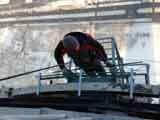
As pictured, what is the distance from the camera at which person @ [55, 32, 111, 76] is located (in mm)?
3275

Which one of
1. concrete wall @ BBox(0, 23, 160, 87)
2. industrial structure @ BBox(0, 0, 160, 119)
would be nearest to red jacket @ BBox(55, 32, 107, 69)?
industrial structure @ BBox(0, 0, 160, 119)

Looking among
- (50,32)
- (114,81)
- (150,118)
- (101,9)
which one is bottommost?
(150,118)

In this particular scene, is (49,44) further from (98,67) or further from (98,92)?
(98,92)

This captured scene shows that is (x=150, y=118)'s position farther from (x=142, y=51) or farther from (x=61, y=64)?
(x=142, y=51)

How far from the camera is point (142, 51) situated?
728 cm

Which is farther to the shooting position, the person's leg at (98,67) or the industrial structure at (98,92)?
the person's leg at (98,67)

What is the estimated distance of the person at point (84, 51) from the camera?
10.7 feet

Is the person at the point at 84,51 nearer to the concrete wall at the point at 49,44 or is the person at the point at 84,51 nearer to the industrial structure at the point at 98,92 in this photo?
the industrial structure at the point at 98,92

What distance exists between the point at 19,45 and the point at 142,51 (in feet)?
11.2

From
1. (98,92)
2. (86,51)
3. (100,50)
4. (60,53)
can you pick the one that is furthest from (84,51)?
(98,92)

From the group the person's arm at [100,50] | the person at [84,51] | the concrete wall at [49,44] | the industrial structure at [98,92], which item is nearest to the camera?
the industrial structure at [98,92]

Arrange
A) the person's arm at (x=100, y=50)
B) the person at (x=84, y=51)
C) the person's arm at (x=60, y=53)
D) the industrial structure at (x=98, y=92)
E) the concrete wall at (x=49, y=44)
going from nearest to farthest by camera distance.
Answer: the industrial structure at (x=98, y=92), the person at (x=84, y=51), the person's arm at (x=100, y=50), the person's arm at (x=60, y=53), the concrete wall at (x=49, y=44)

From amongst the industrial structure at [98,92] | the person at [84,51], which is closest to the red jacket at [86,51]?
the person at [84,51]

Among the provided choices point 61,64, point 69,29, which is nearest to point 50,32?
point 69,29
